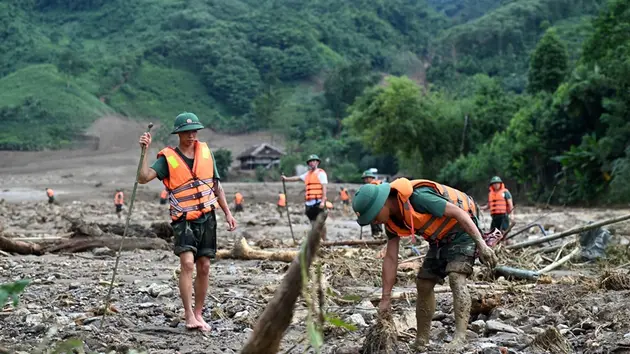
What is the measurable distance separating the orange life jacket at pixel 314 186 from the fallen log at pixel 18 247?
445 centimetres

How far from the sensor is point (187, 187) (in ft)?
19.7

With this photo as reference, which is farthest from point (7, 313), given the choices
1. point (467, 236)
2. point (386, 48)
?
point (386, 48)

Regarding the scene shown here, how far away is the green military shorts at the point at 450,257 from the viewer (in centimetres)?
535

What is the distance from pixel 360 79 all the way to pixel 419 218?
8557cm

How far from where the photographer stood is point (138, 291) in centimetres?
754

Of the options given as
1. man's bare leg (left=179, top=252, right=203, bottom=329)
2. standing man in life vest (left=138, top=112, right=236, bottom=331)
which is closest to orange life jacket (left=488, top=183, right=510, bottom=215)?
standing man in life vest (left=138, top=112, right=236, bottom=331)

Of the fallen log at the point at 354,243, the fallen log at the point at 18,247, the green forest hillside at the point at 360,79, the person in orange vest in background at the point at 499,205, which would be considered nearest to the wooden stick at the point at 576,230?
the fallen log at the point at 354,243

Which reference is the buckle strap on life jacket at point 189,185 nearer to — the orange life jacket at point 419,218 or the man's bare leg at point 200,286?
the man's bare leg at point 200,286

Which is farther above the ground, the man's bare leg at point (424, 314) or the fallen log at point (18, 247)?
the man's bare leg at point (424, 314)

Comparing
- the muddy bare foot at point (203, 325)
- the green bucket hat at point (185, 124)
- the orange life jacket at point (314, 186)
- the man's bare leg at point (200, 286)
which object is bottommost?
the orange life jacket at point (314, 186)

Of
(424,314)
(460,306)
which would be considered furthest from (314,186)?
(460,306)

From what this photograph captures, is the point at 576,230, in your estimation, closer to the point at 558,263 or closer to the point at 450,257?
the point at 558,263

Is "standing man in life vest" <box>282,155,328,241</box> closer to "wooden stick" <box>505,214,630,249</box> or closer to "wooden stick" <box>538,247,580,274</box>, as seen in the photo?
"wooden stick" <box>505,214,630,249</box>

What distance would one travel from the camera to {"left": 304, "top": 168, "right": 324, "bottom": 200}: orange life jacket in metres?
13.1
